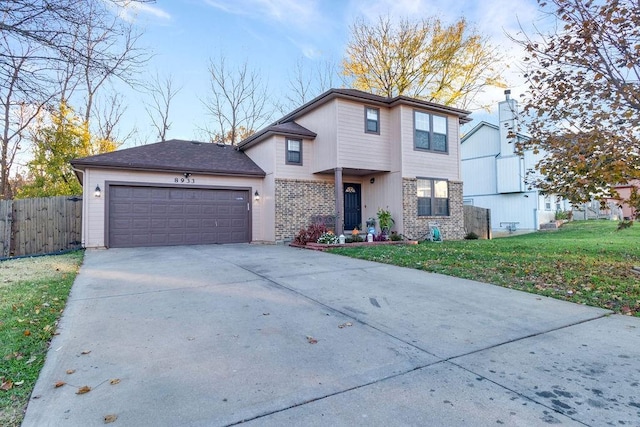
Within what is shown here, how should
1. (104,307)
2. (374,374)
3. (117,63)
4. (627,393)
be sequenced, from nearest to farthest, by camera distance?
1. (627,393)
2. (374,374)
3. (104,307)
4. (117,63)

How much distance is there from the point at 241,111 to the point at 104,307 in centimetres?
2202

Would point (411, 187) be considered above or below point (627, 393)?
above

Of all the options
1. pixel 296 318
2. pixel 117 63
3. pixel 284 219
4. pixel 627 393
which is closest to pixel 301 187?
pixel 284 219

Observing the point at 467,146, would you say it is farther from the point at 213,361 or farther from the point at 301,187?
the point at 213,361

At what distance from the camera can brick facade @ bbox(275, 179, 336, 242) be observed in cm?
1270

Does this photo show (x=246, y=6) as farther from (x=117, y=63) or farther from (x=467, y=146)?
(x=467, y=146)

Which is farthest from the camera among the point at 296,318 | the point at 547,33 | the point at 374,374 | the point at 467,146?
the point at 467,146

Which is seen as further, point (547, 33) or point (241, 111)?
point (241, 111)

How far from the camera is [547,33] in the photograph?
6086 millimetres

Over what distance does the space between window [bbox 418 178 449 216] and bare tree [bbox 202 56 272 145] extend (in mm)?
15014

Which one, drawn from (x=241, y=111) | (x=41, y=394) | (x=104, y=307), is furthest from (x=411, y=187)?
(x=241, y=111)

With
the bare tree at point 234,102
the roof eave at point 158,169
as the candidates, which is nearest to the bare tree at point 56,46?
the roof eave at point 158,169

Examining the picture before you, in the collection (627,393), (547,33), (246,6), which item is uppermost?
(246,6)

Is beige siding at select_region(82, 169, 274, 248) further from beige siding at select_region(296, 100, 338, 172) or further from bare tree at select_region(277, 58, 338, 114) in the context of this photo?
bare tree at select_region(277, 58, 338, 114)
